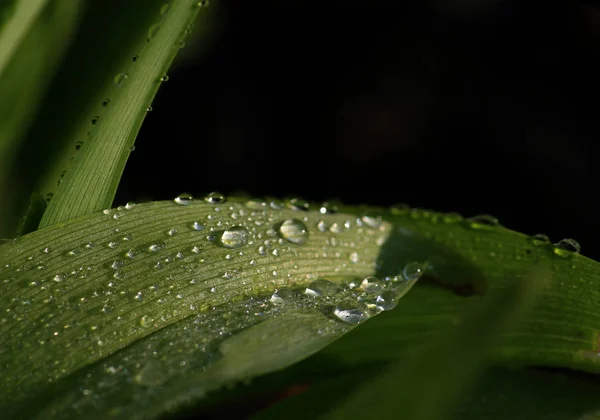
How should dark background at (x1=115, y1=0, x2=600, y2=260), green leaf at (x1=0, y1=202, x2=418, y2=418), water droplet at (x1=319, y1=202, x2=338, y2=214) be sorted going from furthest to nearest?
1. dark background at (x1=115, y1=0, x2=600, y2=260)
2. water droplet at (x1=319, y1=202, x2=338, y2=214)
3. green leaf at (x1=0, y1=202, x2=418, y2=418)

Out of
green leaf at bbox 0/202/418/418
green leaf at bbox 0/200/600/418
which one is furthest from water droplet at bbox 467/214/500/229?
green leaf at bbox 0/202/418/418

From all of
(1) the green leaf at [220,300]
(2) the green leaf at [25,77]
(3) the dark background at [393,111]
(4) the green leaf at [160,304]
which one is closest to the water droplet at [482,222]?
(1) the green leaf at [220,300]

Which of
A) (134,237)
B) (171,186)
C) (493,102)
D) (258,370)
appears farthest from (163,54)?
(493,102)

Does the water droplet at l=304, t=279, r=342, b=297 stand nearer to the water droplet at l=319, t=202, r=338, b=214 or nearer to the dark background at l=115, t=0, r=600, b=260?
the water droplet at l=319, t=202, r=338, b=214

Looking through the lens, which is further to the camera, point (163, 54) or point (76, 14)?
point (76, 14)

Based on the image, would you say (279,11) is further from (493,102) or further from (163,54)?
(163,54)
